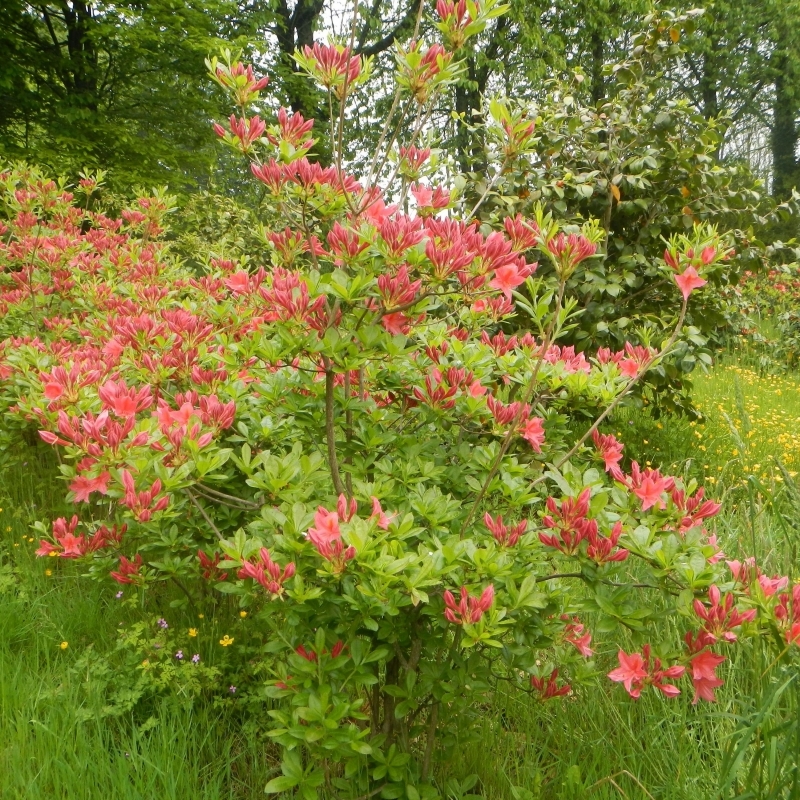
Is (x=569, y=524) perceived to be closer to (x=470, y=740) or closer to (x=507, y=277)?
(x=507, y=277)

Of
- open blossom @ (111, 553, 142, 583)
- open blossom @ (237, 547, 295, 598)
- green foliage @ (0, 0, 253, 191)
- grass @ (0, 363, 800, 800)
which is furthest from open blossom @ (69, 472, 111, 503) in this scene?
green foliage @ (0, 0, 253, 191)

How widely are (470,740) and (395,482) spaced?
660 millimetres

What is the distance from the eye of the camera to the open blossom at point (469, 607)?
140 cm

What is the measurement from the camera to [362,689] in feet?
6.12

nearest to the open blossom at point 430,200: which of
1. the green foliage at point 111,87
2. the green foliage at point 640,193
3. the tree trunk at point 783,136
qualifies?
the green foliage at point 640,193

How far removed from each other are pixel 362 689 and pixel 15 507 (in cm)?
246

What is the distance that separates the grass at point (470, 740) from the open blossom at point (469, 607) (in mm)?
545

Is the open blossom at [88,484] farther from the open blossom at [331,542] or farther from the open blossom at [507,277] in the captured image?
the open blossom at [507,277]

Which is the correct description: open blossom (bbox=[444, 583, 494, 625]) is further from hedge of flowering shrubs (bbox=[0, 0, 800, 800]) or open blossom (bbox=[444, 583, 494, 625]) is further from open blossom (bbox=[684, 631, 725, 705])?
open blossom (bbox=[684, 631, 725, 705])

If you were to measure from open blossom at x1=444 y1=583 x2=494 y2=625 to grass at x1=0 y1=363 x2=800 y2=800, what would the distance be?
21.5 inches

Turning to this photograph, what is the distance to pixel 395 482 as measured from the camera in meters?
1.85

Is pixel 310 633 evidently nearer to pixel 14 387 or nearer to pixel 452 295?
pixel 452 295

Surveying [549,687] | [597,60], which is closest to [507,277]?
[549,687]

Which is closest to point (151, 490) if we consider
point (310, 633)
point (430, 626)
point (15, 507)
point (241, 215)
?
point (310, 633)
